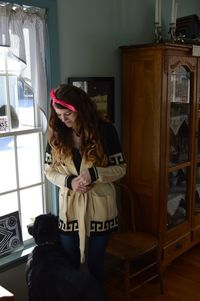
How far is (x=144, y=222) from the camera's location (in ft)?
9.41

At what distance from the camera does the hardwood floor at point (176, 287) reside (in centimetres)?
263

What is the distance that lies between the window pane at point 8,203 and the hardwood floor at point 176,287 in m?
0.96

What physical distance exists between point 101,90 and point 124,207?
949 millimetres

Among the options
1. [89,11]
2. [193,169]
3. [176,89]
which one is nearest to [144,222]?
[193,169]

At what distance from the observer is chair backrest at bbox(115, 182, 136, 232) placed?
2.90 m

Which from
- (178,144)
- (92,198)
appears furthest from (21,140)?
(178,144)

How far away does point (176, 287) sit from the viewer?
2756mm

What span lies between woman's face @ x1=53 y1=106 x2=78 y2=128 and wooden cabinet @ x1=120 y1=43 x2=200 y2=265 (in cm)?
87

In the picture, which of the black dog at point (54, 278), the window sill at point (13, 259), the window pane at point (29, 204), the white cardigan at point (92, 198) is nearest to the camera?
the black dog at point (54, 278)

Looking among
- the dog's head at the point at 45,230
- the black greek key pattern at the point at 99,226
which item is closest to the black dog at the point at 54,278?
the dog's head at the point at 45,230

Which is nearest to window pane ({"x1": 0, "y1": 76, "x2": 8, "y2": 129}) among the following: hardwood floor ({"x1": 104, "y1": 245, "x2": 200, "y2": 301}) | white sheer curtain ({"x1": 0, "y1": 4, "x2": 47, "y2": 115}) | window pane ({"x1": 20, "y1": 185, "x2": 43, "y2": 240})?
white sheer curtain ({"x1": 0, "y1": 4, "x2": 47, "y2": 115})

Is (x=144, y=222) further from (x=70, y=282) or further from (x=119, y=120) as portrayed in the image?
(x=70, y=282)

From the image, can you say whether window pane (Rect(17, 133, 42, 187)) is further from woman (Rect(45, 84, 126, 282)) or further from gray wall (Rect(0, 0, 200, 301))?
gray wall (Rect(0, 0, 200, 301))

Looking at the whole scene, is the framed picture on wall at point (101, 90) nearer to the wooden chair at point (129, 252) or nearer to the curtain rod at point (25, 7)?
the curtain rod at point (25, 7)
